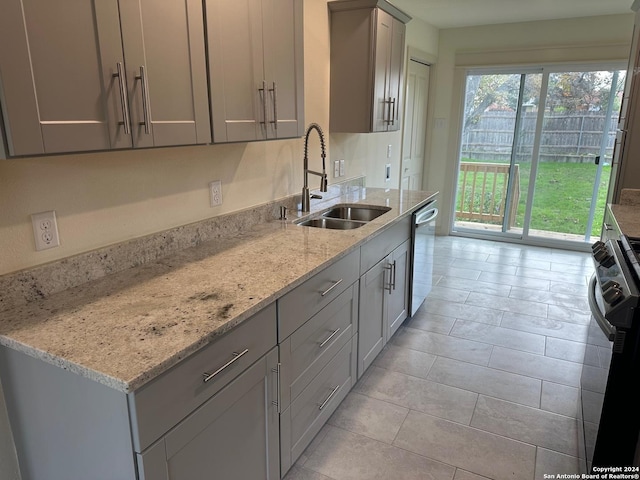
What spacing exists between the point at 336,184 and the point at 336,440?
184cm

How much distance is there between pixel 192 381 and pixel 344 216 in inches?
78.1

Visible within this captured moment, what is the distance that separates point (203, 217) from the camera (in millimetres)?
2105

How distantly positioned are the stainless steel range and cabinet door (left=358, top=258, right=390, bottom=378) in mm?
1037

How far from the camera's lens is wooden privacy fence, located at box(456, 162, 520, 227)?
5.44 metres

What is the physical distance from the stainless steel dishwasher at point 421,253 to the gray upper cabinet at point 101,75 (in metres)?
1.87

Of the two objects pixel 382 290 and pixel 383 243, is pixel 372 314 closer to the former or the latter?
pixel 382 290

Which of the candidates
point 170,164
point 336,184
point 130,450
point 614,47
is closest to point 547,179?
point 614,47

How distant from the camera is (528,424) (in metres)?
2.22

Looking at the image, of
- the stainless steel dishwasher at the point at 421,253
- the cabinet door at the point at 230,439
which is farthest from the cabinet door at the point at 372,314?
the cabinet door at the point at 230,439

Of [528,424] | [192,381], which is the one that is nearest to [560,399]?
[528,424]

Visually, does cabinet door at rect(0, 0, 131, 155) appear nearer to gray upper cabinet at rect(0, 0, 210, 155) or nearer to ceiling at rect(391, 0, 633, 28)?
gray upper cabinet at rect(0, 0, 210, 155)

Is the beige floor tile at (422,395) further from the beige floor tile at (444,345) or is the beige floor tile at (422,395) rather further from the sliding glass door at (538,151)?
the sliding glass door at (538,151)

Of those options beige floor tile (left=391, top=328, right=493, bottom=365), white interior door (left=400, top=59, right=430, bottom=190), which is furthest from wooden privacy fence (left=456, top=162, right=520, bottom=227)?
beige floor tile (left=391, top=328, right=493, bottom=365)

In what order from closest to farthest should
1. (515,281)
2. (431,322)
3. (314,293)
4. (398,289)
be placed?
1. (314,293)
2. (398,289)
3. (431,322)
4. (515,281)
